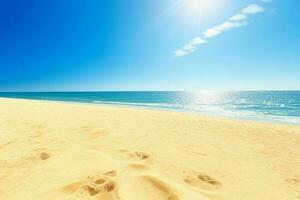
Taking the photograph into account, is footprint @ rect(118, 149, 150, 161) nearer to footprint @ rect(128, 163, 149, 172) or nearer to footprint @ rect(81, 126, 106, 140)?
footprint @ rect(128, 163, 149, 172)

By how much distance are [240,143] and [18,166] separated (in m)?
6.22

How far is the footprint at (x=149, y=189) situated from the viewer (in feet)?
8.56

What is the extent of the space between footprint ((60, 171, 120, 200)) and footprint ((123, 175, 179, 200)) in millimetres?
228

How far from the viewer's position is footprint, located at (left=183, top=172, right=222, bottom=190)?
3.06 m

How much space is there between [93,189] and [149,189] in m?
0.84

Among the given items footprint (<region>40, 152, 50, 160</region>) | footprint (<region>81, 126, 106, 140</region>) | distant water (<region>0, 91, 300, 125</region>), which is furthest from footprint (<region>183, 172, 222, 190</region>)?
distant water (<region>0, 91, 300, 125</region>)

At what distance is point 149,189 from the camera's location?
2805 mm

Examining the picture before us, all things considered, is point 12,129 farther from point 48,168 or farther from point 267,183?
point 267,183

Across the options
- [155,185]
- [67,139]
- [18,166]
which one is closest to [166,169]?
[155,185]

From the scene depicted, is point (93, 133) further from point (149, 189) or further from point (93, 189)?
point (149, 189)

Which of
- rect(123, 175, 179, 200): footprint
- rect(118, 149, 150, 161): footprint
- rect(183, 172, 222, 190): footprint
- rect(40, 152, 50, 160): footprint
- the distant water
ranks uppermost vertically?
rect(40, 152, 50, 160): footprint

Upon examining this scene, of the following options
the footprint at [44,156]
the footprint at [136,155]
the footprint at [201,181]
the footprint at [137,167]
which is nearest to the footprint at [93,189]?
the footprint at [137,167]

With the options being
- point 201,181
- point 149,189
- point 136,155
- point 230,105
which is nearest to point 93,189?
point 149,189

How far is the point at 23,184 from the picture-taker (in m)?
2.88
